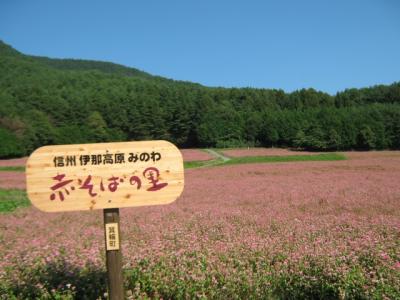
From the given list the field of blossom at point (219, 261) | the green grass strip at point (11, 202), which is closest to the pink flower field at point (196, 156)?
the green grass strip at point (11, 202)

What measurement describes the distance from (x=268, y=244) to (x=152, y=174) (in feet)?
8.26

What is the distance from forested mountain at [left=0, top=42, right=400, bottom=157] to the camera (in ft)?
241

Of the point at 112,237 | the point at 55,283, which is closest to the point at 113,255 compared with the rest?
the point at 112,237

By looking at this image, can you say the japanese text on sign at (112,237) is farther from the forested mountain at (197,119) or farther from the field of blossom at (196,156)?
the forested mountain at (197,119)

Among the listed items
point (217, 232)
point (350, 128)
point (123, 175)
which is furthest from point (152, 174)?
point (350, 128)

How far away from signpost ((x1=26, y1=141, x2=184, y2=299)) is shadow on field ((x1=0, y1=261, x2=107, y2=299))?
67 centimetres

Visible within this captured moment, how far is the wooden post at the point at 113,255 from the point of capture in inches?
139

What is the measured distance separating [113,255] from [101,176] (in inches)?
33.5

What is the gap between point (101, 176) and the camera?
3551mm

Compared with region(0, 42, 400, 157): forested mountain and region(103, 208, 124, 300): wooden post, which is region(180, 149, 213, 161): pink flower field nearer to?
region(0, 42, 400, 157): forested mountain

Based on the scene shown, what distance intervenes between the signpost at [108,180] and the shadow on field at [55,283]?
67 cm

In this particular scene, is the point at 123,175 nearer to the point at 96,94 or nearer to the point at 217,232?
the point at 217,232

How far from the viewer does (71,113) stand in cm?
9075

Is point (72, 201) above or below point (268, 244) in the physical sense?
above
